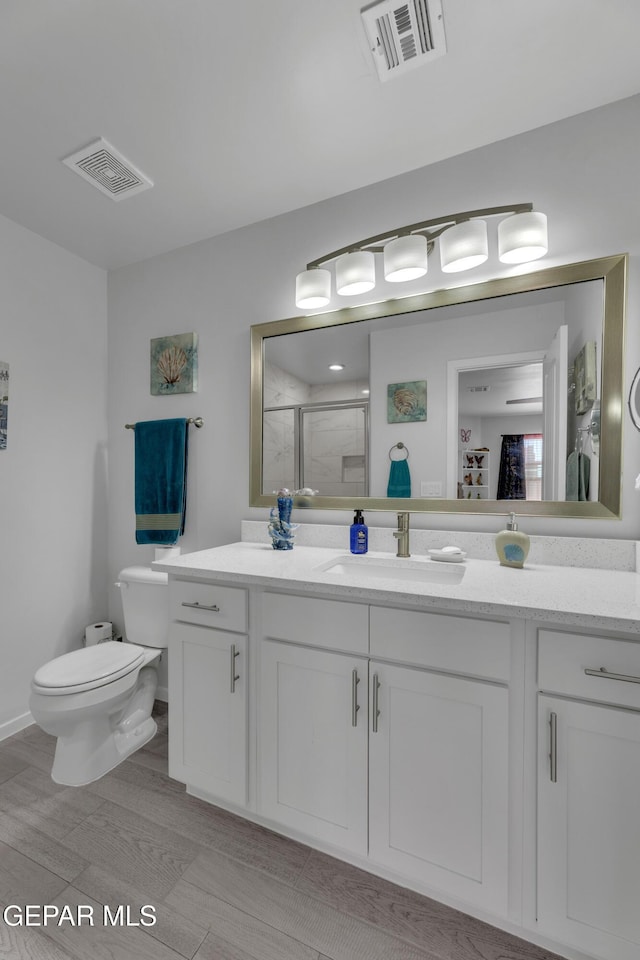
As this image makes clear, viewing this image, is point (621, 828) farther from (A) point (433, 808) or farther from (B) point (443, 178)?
(B) point (443, 178)

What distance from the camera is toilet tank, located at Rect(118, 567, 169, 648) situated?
2.01 metres

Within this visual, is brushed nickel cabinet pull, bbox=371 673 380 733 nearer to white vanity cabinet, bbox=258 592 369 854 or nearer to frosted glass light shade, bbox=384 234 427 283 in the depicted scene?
white vanity cabinet, bbox=258 592 369 854

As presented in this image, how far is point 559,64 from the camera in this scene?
125 centimetres

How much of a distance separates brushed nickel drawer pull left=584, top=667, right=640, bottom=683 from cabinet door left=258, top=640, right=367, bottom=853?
1.76 feet

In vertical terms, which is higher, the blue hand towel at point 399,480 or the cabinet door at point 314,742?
the blue hand towel at point 399,480

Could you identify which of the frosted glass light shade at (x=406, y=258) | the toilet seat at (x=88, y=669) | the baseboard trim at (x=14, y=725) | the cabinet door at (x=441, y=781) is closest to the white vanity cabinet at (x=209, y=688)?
the toilet seat at (x=88, y=669)

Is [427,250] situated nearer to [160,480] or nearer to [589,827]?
[160,480]

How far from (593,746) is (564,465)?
86cm

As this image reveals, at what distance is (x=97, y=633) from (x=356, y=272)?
7.27 feet

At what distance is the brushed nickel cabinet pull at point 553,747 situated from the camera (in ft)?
3.14

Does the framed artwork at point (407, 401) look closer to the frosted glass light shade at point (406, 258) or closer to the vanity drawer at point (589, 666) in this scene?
the frosted glass light shade at point (406, 258)

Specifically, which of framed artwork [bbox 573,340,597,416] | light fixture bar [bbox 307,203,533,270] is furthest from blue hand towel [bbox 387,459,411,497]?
light fixture bar [bbox 307,203,533,270]

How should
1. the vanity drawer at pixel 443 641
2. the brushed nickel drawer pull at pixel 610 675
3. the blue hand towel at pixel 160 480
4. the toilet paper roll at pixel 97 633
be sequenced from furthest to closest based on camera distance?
the toilet paper roll at pixel 97 633
the blue hand towel at pixel 160 480
the vanity drawer at pixel 443 641
the brushed nickel drawer pull at pixel 610 675

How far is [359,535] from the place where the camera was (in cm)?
165
